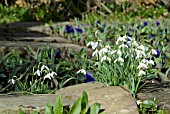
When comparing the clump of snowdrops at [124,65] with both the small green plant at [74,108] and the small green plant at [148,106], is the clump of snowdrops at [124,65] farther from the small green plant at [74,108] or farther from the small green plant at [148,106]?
the small green plant at [74,108]

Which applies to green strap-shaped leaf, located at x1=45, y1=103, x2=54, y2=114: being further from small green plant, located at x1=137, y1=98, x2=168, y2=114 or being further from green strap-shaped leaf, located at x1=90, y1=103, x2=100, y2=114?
small green plant, located at x1=137, y1=98, x2=168, y2=114

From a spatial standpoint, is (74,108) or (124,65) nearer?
(74,108)

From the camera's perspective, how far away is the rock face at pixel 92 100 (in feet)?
7.18

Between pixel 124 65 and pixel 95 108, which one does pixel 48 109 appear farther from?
pixel 124 65

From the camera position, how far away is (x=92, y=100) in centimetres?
234

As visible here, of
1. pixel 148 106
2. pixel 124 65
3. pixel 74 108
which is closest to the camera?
pixel 74 108

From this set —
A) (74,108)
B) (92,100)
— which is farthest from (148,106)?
(74,108)

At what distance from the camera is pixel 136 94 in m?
2.45

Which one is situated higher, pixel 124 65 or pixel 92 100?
pixel 124 65

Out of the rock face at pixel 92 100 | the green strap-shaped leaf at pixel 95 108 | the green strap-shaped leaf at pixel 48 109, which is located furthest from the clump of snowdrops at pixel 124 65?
the green strap-shaped leaf at pixel 48 109

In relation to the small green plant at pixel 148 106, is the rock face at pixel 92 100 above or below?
above

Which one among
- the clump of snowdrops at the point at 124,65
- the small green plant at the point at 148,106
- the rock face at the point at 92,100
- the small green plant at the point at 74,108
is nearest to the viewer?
the small green plant at the point at 74,108

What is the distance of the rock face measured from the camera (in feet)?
7.18

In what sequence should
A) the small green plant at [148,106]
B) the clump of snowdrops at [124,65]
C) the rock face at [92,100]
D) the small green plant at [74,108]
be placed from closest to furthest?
the small green plant at [74,108], the rock face at [92,100], the small green plant at [148,106], the clump of snowdrops at [124,65]
